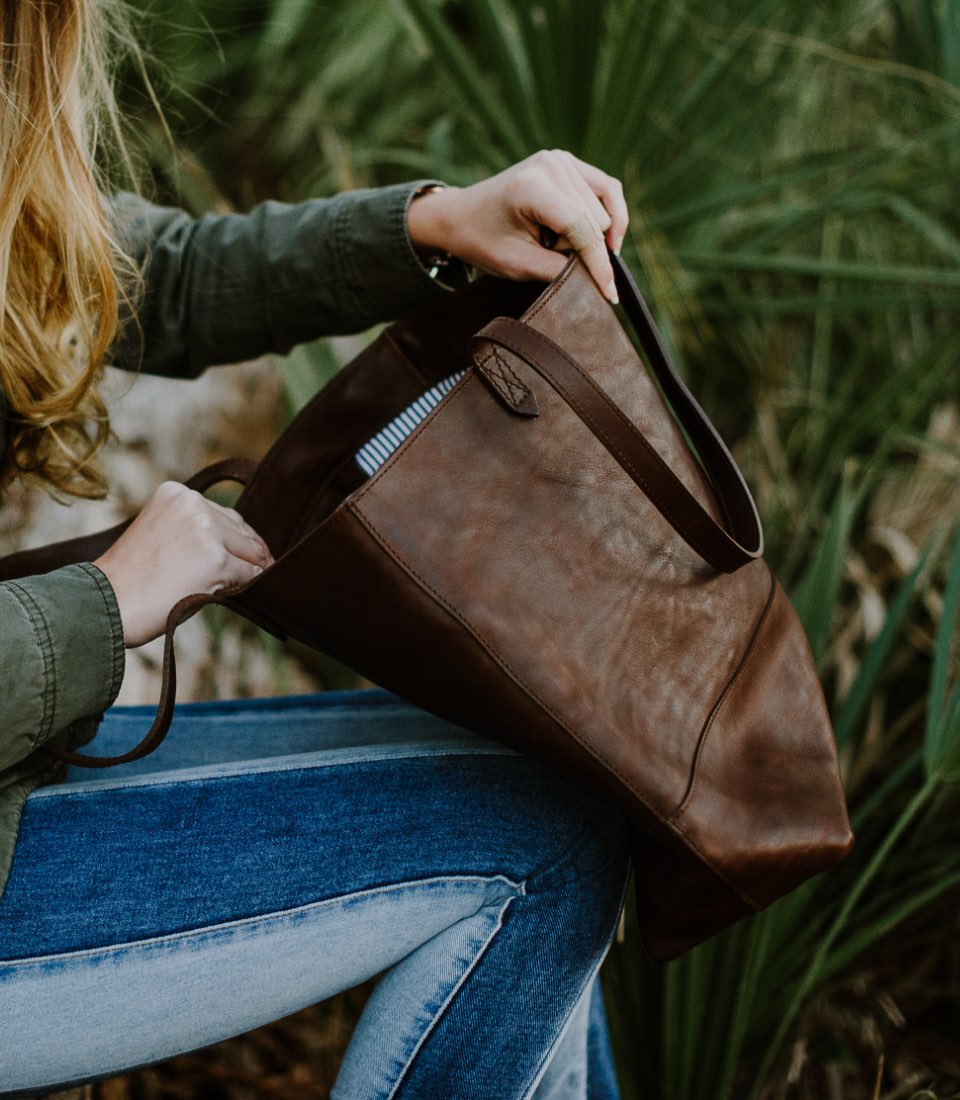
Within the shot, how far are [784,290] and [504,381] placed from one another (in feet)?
4.07

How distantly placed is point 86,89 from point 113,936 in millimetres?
648

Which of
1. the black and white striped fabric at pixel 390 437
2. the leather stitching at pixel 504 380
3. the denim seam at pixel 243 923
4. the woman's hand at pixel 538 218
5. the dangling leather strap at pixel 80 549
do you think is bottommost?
the denim seam at pixel 243 923

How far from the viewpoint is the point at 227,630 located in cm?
156

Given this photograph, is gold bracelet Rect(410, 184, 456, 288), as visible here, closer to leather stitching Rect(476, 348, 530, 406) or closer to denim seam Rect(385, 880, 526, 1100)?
leather stitching Rect(476, 348, 530, 406)

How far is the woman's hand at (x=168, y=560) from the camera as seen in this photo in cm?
64

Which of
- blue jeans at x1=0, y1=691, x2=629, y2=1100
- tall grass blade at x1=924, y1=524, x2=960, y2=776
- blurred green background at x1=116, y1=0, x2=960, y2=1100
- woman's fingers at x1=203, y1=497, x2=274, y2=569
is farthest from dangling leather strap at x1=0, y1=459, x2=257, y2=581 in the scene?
tall grass blade at x1=924, y1=524, x2=960, y2=776

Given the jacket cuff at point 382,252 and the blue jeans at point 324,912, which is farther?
the jacket cuff at point 382,252

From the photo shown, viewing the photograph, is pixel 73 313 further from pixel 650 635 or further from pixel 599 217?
pixel 650 635

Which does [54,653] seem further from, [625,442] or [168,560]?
[625,442]

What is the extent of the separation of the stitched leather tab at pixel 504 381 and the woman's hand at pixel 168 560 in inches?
7.6

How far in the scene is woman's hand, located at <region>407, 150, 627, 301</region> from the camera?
72 centimetres

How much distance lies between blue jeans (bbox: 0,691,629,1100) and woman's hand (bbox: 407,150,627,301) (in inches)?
13.7

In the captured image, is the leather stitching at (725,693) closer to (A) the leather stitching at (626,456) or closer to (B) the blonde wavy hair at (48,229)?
(A) the leather stitching at (626,456)

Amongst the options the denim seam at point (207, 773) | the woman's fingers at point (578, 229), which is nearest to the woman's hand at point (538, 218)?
the woman's fingers at point (578, 229)
